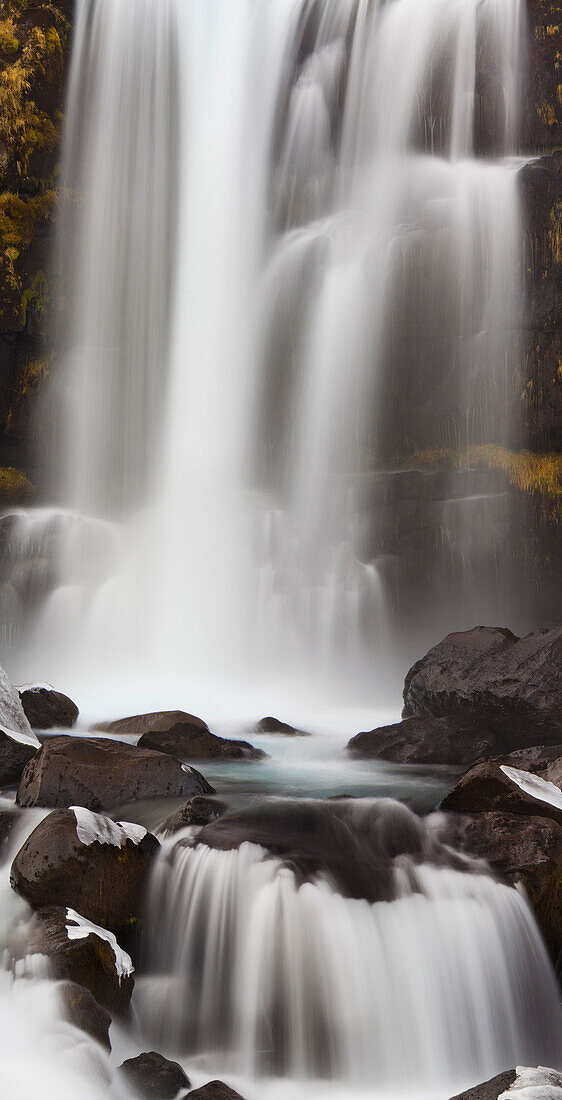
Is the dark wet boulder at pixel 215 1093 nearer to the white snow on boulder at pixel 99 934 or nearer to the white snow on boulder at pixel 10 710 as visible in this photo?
the white snow on boulder at pixel 99 934

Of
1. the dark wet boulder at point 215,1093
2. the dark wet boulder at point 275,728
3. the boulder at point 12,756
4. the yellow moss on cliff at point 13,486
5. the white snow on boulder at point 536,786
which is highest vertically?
the yellow moss on cliff at point 13,486

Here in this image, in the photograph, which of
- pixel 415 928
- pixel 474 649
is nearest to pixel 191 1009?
pixel 415 928

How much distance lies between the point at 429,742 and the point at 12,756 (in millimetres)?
3932

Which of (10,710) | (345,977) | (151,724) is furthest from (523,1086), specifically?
(151,724)

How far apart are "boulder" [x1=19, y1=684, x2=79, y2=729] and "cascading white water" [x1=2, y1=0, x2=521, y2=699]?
323 cm

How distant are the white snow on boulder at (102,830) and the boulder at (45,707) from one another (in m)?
4.63

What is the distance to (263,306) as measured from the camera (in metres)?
15.8

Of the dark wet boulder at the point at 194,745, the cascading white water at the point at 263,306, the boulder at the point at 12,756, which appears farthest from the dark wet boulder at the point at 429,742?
the cascading white water at the point at 263,306

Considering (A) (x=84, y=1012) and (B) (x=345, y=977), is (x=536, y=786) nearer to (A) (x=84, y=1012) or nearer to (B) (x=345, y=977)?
(B) (x=345, y=977)

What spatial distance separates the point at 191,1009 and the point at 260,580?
9705 mm

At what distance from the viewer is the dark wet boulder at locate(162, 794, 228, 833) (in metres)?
5.24

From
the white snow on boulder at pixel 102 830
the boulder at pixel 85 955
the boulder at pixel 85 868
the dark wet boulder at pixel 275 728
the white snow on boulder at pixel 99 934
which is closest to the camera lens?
the boulder at pixel 85 955

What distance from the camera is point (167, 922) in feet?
15.4

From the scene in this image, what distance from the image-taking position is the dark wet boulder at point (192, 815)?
5.24 m
